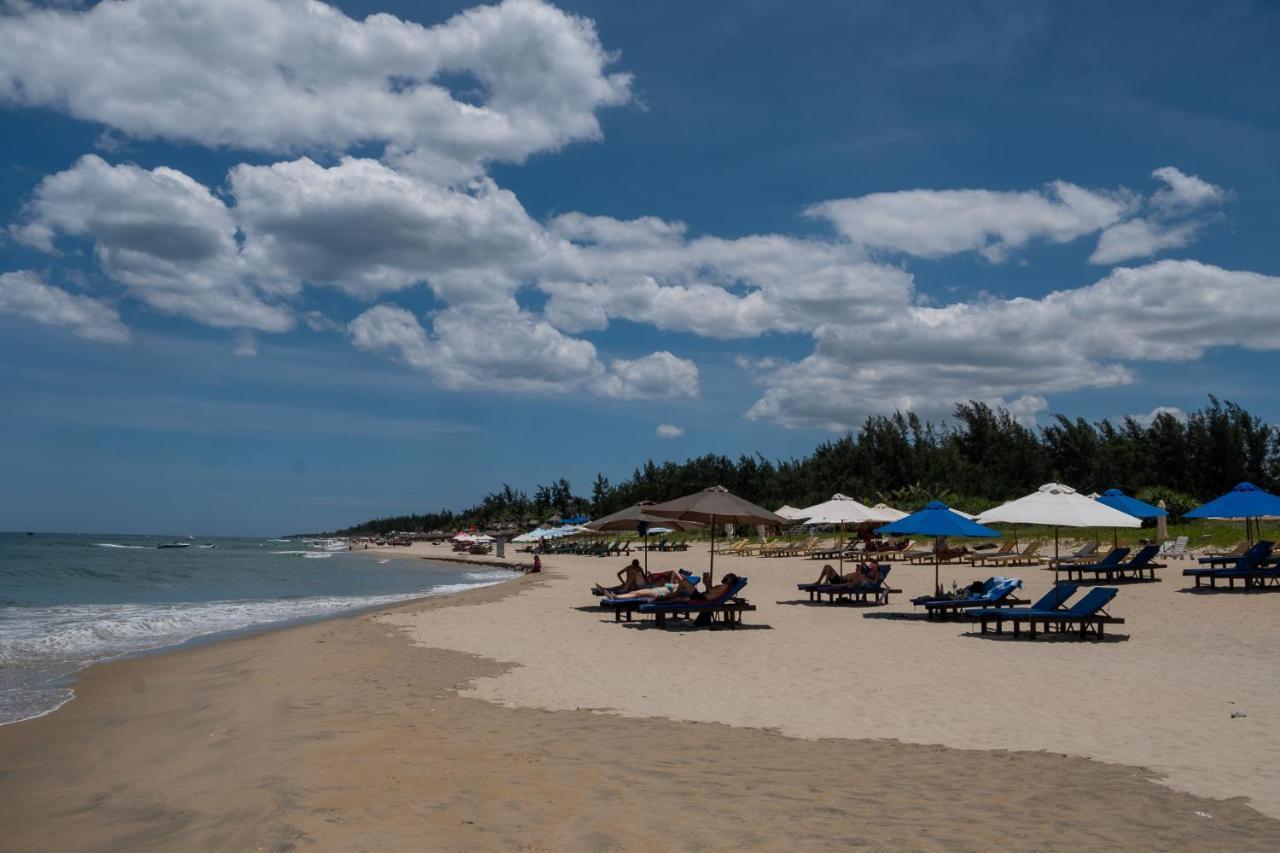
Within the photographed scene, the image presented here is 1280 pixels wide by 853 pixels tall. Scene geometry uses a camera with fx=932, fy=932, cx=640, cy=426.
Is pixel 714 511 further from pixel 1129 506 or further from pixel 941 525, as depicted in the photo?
pixel 1129 506

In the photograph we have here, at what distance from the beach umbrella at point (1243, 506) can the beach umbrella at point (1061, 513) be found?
421cm

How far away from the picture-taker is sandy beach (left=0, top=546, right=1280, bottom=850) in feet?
15.3

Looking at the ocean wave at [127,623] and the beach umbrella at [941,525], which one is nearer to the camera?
the ocean wave at [127,623]

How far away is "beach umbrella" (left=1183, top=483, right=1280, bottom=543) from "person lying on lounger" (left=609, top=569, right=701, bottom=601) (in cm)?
1116

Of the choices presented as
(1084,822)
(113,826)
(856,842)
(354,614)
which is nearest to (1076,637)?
(1084,822)

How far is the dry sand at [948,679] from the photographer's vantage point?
670cm

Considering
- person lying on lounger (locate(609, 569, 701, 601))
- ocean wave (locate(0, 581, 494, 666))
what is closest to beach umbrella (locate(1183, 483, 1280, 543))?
person lying on lounger (locate(609, 569, 701, 601))

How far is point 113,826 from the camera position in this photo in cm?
520

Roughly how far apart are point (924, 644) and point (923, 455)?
4392 centimetres

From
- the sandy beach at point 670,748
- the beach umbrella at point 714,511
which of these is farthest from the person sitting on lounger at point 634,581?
the sandy beach at point 670,748

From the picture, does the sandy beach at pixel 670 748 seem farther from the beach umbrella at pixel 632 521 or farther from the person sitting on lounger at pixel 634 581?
the beach umbrella at pixel 632 521

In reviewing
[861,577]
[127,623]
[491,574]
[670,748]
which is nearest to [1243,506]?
[861,577]

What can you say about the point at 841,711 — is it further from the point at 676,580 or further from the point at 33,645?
the point at 33,645

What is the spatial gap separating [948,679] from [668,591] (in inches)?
253
